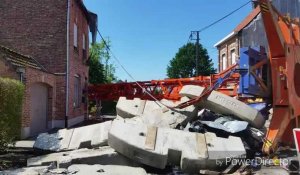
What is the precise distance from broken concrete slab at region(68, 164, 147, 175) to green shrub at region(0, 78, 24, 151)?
314 cm

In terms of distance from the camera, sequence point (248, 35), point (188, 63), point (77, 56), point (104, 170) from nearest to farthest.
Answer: point (104, 170)
point (77, 56)
point (248, 35)
point (188, 63)

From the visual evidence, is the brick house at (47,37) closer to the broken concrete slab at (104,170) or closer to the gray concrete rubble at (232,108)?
the gray concrete rubble at (232,108)

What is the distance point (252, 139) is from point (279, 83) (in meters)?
1.56

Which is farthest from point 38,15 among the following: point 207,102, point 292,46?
point 292,46

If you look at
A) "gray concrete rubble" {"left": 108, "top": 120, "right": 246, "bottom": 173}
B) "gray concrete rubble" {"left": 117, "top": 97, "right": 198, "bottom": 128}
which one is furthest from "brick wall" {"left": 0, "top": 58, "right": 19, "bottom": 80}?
"gray concrete rubble" {"left": 108, "top": 120, "right": 246, "bottom": 173}

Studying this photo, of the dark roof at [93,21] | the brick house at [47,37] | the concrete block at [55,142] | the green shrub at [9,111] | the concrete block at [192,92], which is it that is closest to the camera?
the green shrub at [9,111]

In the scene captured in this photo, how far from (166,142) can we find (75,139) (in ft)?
10.7

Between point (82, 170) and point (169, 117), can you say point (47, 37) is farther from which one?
point (82, 170)

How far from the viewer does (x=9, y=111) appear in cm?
1148

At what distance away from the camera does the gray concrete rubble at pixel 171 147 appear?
8781mm

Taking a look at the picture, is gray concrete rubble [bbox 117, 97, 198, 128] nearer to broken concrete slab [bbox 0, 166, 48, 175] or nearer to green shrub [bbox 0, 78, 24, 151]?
broken concrete slab [bbox 0, 166, 48, 175]

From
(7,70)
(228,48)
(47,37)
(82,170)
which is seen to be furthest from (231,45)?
(82,170)

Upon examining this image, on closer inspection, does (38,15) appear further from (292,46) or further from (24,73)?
(292,46)

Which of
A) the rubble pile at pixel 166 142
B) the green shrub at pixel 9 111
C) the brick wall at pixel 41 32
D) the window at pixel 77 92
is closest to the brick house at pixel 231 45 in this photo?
the window at pixel 77 92
